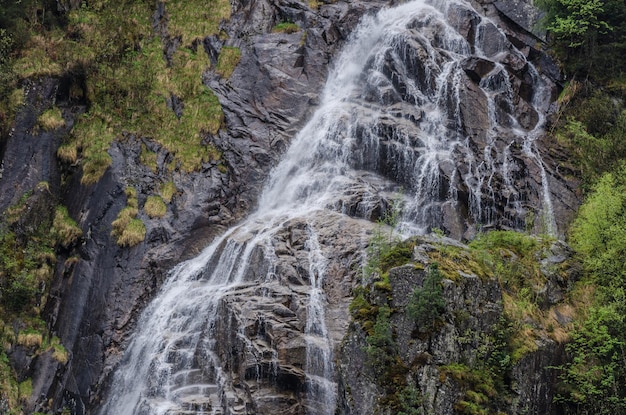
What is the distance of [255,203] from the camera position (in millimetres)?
24328

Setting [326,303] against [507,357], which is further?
[326,303]

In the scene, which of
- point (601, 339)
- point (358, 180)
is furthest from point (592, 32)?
point (601, 339)

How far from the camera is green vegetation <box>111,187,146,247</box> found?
2205 centimetres

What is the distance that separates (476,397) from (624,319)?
6.06m

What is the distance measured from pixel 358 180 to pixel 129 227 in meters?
9.31

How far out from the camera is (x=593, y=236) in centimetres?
1817

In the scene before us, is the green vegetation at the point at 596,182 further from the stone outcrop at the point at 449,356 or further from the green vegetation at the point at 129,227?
the green vegetation at the point at 129,227

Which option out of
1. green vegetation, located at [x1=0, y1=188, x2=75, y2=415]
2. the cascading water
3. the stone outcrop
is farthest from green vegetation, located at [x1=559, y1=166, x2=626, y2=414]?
green vegetation, located at [x1=0, y1=188, x2=75, y2=415]

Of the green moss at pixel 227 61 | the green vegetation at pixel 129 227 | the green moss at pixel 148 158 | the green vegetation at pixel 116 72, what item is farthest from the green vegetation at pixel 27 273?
the green moss at pixel 227 61

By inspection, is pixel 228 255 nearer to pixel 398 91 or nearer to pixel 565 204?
pixel 398 91

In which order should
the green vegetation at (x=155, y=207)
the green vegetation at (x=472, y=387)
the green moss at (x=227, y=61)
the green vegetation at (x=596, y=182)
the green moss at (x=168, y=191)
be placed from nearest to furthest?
the green vegetation at (x=472, y=387), the green vegetation at (x=596, y=182), the green vegetation at (x=155, y=207), the green moss at (x=168, y=191), the green moss at (x=227, y=61)

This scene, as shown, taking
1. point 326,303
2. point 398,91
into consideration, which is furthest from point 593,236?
point 398,91

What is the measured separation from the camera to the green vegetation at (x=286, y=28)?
98.6ft

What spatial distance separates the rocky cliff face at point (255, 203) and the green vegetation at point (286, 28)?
0.34 metres
